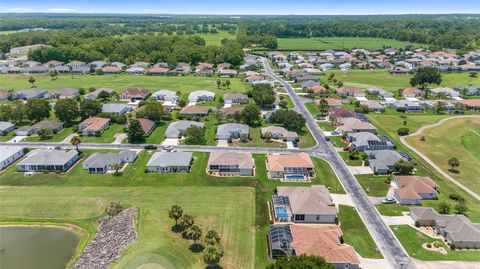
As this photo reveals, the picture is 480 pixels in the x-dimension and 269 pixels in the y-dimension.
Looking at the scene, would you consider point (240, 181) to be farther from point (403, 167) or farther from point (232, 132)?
point (403, 167)

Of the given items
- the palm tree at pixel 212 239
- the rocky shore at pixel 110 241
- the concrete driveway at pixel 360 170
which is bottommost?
the rocky shore at pixel 110 241

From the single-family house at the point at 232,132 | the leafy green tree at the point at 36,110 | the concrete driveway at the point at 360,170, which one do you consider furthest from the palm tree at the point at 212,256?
the leafy green tree at the point at 36,110

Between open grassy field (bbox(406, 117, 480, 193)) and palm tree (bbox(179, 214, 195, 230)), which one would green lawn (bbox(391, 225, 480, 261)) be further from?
palm tree (bbox(179, 214, 195, 230))

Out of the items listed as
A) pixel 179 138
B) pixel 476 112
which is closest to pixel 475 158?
pixel 476 112

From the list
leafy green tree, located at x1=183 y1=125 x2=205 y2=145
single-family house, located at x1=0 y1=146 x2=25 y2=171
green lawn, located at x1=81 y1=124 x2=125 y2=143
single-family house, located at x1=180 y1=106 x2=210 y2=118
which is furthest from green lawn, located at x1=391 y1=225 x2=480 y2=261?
single-family house, located at x1=0 y1=146 x2=25 y2=171

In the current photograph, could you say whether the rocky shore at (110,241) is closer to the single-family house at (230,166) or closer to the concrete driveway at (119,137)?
the single-family house at (230,166)

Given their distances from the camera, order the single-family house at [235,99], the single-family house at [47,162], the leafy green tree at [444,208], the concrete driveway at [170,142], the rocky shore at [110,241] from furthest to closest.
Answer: the single-family house at [235,99] < the concrete driveway at [170,142] < the single-family house at [47,162] < the leafy green tree at [444,208] < the rocky shore at [110,241]

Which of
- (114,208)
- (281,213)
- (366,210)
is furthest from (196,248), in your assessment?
(366,210)
